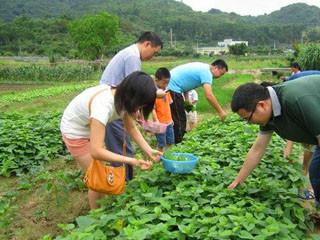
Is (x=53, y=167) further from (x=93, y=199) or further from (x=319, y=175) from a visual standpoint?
(x=319, y=175)

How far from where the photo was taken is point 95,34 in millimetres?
49125

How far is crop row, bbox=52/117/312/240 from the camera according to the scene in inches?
114

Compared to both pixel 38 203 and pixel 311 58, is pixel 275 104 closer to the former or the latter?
pixel 38 203

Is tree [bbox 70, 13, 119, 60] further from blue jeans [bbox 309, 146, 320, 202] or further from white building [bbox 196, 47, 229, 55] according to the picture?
blue jeans [bbox 309, 146, 320, 202]

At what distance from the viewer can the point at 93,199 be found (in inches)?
161

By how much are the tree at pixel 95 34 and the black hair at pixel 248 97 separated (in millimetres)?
46588

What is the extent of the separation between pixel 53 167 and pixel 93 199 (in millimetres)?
2944

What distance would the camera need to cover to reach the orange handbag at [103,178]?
3.70 m

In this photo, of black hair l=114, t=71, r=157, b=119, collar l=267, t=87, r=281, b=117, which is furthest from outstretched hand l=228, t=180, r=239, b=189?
black hair l=114, t=71, r=157, b=119

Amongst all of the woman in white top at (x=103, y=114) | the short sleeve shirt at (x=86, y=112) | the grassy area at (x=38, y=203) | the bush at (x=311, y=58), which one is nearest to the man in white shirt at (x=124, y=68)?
the woman in white top at (x=103, y=114)

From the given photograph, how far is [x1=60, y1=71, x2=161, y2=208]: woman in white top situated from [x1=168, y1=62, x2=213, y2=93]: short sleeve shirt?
2.54m

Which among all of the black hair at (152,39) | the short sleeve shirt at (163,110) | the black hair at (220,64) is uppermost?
the black hair at (152,39)

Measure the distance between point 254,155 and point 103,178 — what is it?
1250mm

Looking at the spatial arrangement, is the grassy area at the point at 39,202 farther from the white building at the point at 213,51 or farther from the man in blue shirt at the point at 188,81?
the white building at the point at 213,51
